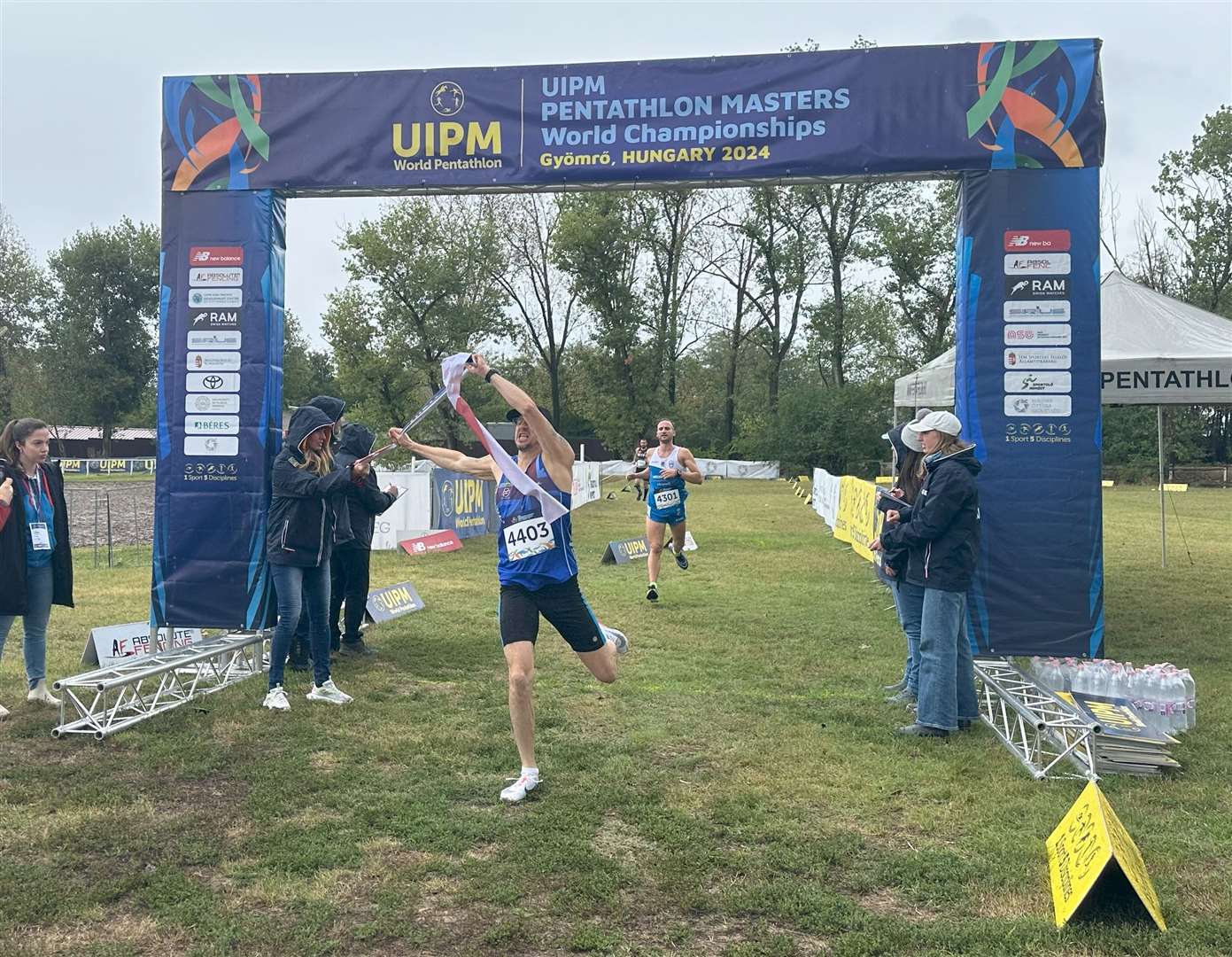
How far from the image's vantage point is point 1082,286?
6.46 metres

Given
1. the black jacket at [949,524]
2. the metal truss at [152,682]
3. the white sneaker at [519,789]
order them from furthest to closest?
the metal truss at [152,682] → the black jacket at [949,524] → the white sneaker at [519,789]

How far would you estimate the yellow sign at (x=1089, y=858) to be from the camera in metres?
3.34

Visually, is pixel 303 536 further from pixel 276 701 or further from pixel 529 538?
pixel 529 538

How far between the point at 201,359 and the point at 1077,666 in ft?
22.5

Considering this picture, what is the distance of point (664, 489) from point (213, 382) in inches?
217

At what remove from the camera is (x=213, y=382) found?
7141 mm

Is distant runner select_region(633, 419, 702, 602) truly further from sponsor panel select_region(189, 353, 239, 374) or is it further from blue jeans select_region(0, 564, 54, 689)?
blue jeans select_region(0, 564, 54, 689)

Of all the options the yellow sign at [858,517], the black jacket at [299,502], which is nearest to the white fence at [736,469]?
the yellow sign at [858,517]

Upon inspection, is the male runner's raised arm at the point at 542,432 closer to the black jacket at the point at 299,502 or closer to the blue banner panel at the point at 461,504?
the black jacket at the point at 299,502

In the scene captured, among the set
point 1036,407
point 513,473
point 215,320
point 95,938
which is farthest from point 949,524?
point 215,320

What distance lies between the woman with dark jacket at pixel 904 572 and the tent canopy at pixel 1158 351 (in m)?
4.12

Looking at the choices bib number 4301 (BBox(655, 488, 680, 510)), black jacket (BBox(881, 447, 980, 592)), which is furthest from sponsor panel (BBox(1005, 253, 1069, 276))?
bib number 4301 (BBox(655, 488, 680, 510))

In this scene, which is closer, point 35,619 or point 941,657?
point 941,657

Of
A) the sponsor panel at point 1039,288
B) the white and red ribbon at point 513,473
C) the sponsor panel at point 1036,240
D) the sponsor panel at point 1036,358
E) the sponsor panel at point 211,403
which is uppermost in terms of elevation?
the sponsor panel at point 1036,240
